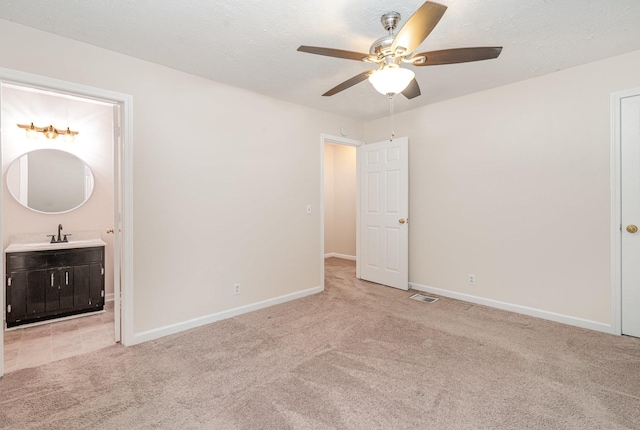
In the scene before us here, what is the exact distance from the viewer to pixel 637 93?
8.71 ft

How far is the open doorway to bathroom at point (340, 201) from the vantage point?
21.7 ft

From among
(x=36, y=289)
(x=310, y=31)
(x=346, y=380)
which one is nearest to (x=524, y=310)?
(x=346, y=380)

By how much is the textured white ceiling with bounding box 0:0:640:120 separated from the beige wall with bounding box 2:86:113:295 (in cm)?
173

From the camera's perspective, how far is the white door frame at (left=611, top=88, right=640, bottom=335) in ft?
9.02

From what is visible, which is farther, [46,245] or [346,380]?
[46,245]

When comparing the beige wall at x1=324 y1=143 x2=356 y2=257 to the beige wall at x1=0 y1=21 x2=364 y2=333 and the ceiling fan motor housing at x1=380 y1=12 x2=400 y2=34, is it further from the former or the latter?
the ceiling fan motor housing at x1=380 y1=12 x2=400 y2=34

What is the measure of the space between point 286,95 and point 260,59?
0.90 meters

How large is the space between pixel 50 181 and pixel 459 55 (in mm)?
4471

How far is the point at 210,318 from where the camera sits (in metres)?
3.14

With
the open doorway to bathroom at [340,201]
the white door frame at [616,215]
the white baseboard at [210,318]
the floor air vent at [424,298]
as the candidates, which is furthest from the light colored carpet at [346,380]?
the open doorway to bathroom at [340,201]

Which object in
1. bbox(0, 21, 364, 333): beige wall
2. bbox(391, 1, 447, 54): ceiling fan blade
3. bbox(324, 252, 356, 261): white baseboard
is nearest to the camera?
bbox(391, 1, 447, 54): ceiling fan blade

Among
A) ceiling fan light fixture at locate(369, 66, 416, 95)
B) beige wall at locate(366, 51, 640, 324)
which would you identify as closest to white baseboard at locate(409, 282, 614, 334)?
beige wall at locate(366, 51, 640, 324)

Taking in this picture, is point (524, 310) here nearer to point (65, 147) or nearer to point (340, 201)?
point (340, 201)

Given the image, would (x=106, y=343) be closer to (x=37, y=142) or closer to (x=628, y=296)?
(x=37, y=142)
